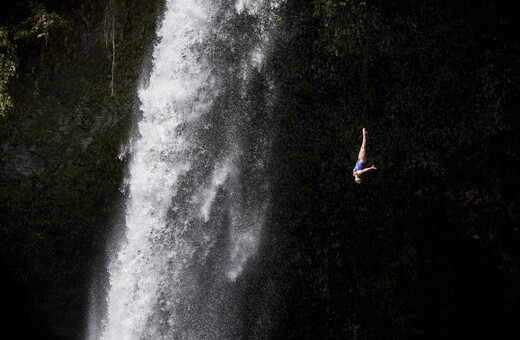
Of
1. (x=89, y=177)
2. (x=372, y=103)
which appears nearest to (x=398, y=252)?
(x=372, y=103)

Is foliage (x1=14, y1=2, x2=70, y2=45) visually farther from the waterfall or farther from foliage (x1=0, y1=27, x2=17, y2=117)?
the waterfall

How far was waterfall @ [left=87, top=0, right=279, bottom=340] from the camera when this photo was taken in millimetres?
7164

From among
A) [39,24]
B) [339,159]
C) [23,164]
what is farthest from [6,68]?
[339,159]

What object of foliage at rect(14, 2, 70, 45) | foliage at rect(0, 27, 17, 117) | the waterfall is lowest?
the waterfall

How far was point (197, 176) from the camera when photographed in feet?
24.9

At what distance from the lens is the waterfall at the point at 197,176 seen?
23.5 feet

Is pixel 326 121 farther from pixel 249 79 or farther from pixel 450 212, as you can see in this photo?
pixel 450 212

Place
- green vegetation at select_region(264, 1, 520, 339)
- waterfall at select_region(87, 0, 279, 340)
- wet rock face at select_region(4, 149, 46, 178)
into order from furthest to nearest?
wet rock face at select_region(4, 149, 46, 178)
waterfall at select_region(87, 0, 279, 340)
green vegetation at select_region(264, 1, 520, 339)

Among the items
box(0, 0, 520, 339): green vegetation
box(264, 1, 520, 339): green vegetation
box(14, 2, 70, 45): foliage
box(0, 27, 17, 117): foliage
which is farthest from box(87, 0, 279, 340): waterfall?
box(0, 27, 17, 117): foliage

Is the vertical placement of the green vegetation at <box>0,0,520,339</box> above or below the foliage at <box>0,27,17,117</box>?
below

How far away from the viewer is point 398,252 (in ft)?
21.9

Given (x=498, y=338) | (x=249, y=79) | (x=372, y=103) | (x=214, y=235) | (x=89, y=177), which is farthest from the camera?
(x=89, y=177)

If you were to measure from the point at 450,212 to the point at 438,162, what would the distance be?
0.68 metres

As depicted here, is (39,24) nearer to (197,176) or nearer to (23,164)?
(23,164)
